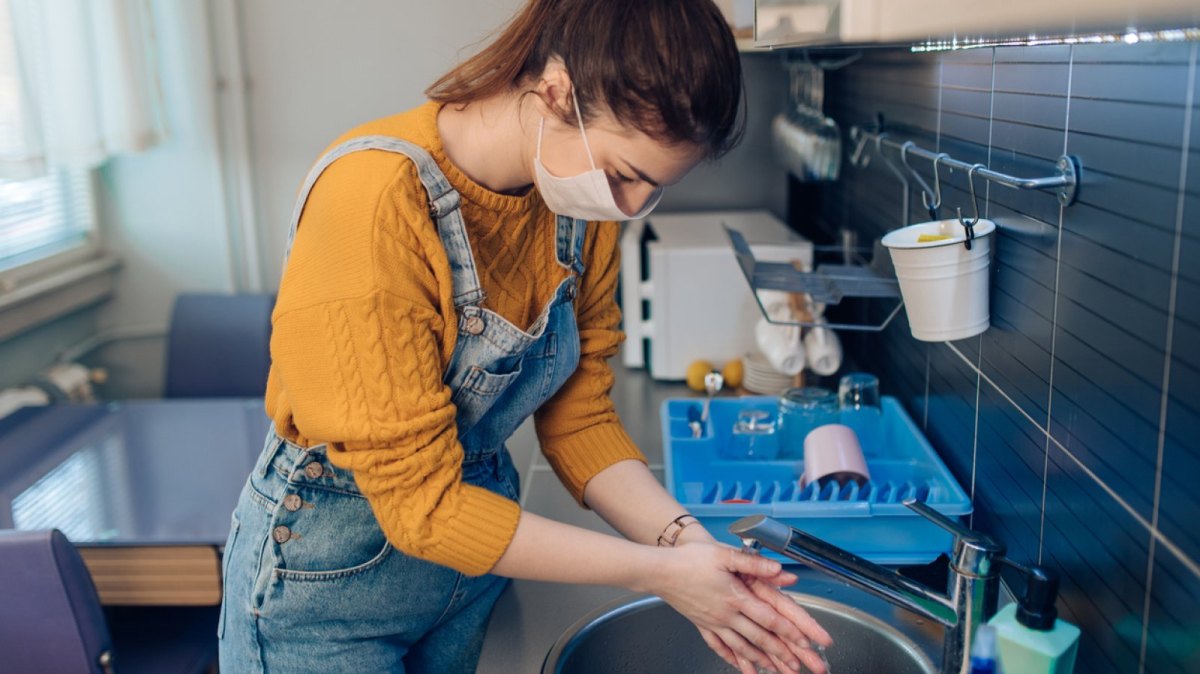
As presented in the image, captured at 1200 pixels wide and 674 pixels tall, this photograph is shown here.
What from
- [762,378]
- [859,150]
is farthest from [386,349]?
[762,378]

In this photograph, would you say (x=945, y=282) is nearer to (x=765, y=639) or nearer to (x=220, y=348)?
(x=765, y=639)

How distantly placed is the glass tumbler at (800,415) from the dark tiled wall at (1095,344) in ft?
0.86

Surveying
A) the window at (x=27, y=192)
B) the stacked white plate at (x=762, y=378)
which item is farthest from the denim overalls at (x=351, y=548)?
the window at (x=27, y=192)

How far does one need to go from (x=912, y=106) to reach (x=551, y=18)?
2.27 ft

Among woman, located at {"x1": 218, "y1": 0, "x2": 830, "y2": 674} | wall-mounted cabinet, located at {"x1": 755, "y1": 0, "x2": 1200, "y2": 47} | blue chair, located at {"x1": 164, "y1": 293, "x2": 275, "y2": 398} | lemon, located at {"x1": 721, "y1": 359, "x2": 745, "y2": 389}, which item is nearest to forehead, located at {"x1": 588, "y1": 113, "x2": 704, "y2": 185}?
woman, located at {"x1": 218, "y1": 0, "x2": 830, "y2": 674}

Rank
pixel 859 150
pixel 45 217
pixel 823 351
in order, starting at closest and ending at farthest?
pixel 859 150 < pixel 823 351 < pixel 45 217

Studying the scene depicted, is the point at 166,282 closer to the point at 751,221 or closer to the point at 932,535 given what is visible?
the point at 751,221

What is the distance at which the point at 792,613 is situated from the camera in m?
0.91

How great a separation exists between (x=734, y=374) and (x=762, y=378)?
7 centimetres

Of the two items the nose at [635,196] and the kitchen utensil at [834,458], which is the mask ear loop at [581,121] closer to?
the nose at [635,196]

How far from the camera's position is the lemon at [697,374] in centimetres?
200

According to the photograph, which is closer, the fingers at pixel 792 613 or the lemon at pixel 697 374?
the fingers at pixel 792 613

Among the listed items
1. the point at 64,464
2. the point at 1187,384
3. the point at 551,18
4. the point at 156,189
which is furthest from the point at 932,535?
the point at 156,189

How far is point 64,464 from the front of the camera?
1.96m
